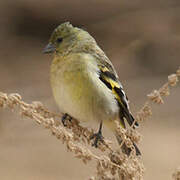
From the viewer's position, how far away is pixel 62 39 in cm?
270

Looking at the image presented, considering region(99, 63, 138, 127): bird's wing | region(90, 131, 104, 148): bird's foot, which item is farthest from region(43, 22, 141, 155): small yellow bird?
region(90, 131, 104, 148): bird's foot

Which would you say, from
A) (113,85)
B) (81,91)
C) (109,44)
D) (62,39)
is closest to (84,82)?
(81,91)

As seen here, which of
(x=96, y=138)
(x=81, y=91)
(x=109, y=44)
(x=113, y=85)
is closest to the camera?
(x=96, y=138)

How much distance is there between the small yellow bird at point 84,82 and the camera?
8.06 feet

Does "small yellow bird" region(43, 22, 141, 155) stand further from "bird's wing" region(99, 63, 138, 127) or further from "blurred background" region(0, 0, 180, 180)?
"blurred background" region(0, 0, 180, 180)

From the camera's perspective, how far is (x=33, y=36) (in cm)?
696

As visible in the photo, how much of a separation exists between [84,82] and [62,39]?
331mm

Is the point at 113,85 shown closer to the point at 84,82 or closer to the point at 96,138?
the point at 84,82

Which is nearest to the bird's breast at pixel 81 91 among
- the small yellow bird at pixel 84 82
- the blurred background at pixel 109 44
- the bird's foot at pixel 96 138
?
the small yellow bird at pixel 84 82

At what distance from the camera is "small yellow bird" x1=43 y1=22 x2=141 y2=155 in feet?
8.06

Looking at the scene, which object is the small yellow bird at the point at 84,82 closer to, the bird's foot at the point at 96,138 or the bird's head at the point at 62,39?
the bird's head at the point at 62,39

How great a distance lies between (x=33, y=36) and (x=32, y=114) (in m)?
5.64

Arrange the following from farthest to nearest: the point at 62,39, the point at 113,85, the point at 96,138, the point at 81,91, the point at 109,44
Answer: the point at 109,44 → the point at 62,39 → the point at 113,85 → the point at 81,91 → the point at 96,138

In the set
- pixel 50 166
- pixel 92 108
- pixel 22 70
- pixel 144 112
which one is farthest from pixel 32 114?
pixel 22 70
